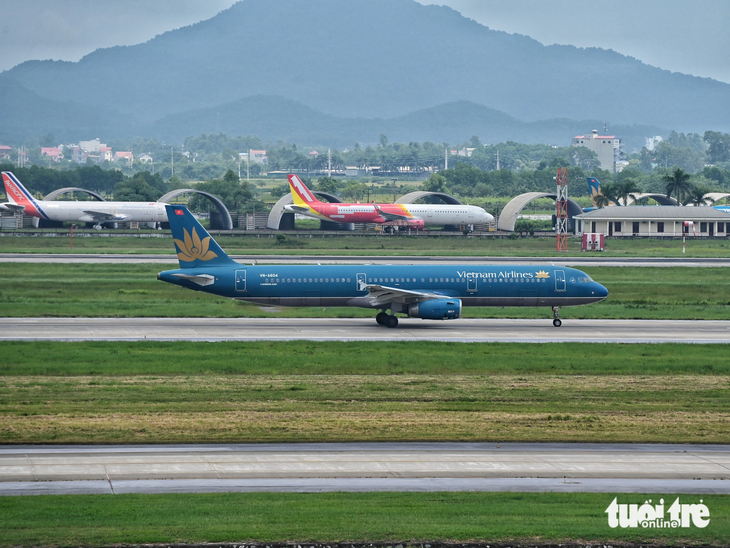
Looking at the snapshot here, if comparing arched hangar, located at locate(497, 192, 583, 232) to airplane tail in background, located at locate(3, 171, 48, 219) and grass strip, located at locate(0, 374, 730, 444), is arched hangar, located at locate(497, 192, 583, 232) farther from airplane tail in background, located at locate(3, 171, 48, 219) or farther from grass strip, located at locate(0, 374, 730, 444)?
grass strip, located at locate(0, 374, 730, 444)

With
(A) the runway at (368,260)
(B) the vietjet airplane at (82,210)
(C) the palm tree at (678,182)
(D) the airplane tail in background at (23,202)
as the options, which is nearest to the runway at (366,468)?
(A) the runway at (368,260)

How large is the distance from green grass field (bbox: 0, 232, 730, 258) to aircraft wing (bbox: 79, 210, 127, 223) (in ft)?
41.7

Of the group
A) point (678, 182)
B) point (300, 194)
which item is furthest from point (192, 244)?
point (678, 182)

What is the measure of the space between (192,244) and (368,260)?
1305 inches

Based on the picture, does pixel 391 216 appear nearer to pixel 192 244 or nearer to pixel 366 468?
pixel 192 244

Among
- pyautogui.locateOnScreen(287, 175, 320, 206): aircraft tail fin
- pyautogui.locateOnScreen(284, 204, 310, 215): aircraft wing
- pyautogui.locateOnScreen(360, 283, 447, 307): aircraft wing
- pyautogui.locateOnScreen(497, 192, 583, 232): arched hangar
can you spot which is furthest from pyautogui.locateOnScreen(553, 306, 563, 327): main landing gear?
pyautogui.locateOnScreen(497, 192, 583, 232): arched hangar

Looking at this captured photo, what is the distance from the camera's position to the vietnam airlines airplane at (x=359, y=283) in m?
49.0

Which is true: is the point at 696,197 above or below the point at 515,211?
above

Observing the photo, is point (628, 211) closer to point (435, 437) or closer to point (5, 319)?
point (5, 319)

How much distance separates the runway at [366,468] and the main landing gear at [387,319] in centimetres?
2426

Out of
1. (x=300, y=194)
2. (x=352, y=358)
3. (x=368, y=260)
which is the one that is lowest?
(x=352, y=358)

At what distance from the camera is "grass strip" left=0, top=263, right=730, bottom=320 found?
174 feet

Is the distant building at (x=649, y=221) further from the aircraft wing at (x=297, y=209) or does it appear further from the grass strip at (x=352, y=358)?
the grass strip at (x=352, y=358)

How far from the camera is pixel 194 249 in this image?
49.8 meters
